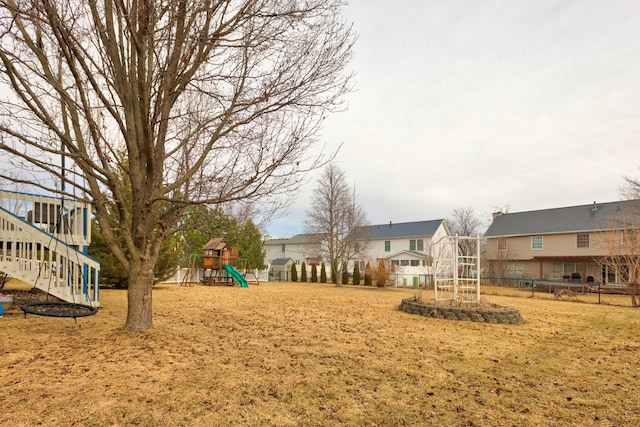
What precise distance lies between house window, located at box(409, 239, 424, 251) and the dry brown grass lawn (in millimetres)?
27246

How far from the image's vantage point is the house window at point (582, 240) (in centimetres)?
2834

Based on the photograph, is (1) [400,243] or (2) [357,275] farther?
(1) [400,243]

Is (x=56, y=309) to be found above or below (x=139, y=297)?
below

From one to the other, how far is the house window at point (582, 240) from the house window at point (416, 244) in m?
12.0

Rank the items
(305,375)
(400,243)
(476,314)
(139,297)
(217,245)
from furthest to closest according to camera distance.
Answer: (400,243)
(217,245)
(476,314)
(139,297)
(305,375)

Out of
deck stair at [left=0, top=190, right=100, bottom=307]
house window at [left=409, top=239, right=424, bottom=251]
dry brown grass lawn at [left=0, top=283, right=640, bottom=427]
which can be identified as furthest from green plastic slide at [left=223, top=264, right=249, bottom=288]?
house window at [left=409, top=239, right=424, bottom=251]

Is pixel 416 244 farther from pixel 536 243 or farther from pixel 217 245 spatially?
pixel 217 245

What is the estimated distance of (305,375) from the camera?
4.70 meters

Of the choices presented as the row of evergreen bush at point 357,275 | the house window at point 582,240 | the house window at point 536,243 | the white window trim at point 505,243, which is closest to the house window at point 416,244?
the white window trim at point 505,243

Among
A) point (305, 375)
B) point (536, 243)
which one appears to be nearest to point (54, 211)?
point (305, 375)

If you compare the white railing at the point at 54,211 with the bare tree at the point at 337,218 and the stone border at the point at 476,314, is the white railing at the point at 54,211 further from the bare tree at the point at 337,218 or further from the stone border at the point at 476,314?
the bare tree at the point at 337,218

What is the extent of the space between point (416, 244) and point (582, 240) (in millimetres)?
12880

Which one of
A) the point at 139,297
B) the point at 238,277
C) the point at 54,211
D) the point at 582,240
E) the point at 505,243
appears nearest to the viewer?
the point at 139,297

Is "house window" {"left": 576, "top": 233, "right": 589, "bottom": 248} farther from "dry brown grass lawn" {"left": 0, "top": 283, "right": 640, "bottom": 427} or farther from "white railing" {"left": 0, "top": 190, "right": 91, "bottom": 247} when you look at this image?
"white railing" {"left": 0, "top": 190, "right": 91, "bottom": 247}
